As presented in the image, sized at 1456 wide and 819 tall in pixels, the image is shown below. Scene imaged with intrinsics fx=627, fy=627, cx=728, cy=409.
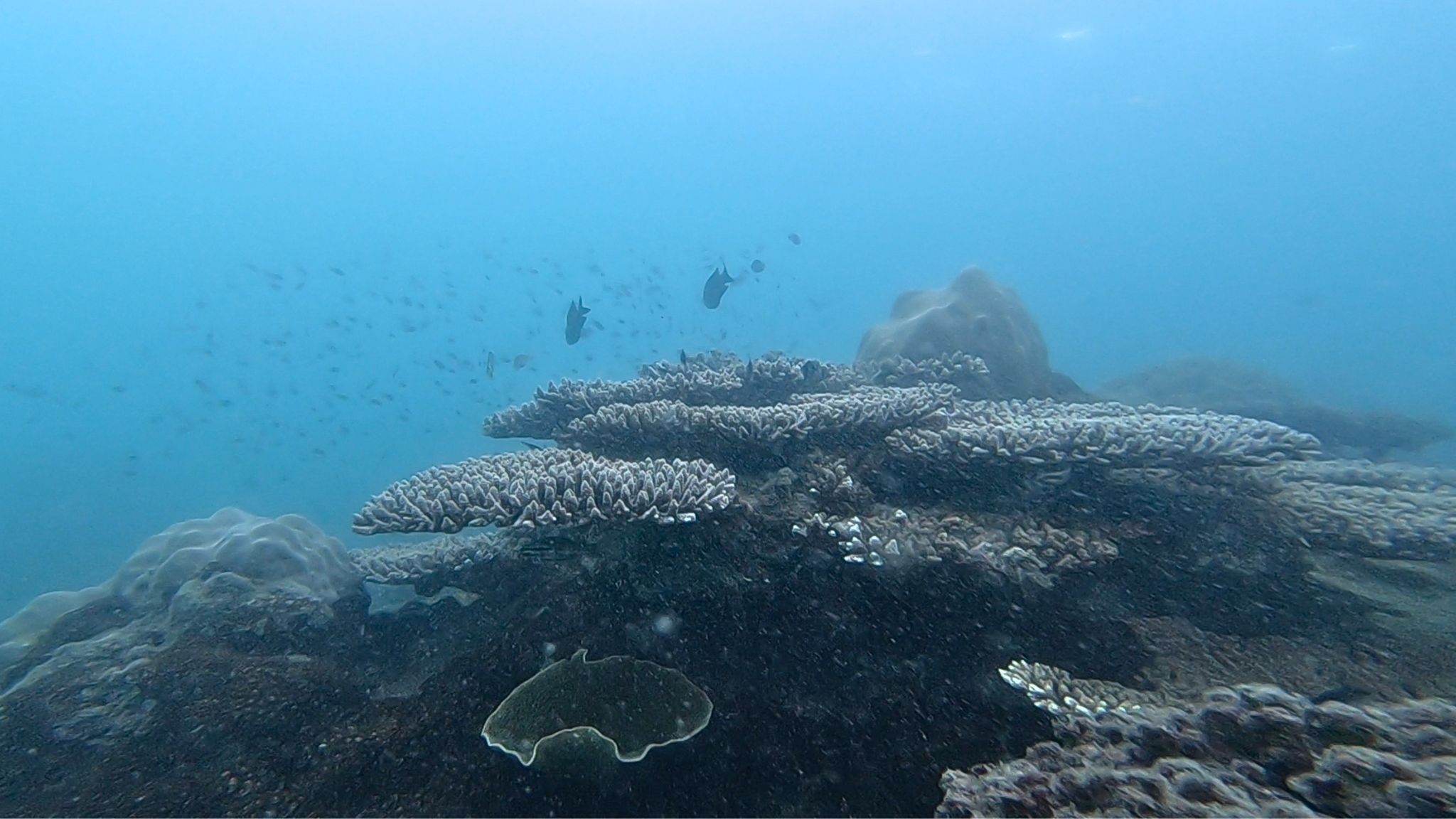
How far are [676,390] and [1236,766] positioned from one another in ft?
19.1

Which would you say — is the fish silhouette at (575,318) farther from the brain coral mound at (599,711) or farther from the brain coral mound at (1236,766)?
the brain coral mound at (1236,766)

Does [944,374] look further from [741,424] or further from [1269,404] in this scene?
[1269,404]

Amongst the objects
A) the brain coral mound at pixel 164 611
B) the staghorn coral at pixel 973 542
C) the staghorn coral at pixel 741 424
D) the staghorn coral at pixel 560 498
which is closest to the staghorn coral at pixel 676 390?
the staghorn coral at pixel 741 424

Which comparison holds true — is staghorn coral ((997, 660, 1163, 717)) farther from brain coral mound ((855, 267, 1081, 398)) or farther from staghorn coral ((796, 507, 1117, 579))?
brain coral mound ((855, 267, 1081, 398))

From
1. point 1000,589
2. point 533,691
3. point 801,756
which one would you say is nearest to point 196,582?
point 533,691

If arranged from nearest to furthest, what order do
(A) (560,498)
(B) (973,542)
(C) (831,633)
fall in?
(C) (831,633) → (A) (560,498) → (B) (973,542)

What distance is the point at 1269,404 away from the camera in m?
13.4

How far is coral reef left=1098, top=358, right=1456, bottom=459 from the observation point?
1191 centimetres

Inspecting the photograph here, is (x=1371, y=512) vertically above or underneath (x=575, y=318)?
Result: underneath

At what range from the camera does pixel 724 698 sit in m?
3.91

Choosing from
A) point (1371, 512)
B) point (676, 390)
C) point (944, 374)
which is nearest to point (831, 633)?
point (676, 390)

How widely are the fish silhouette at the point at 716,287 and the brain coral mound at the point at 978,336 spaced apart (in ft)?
9.44

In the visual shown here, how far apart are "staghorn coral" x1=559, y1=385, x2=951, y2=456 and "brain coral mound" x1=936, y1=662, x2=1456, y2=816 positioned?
281 centimetres

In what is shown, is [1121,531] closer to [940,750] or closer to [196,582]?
[940,750]
